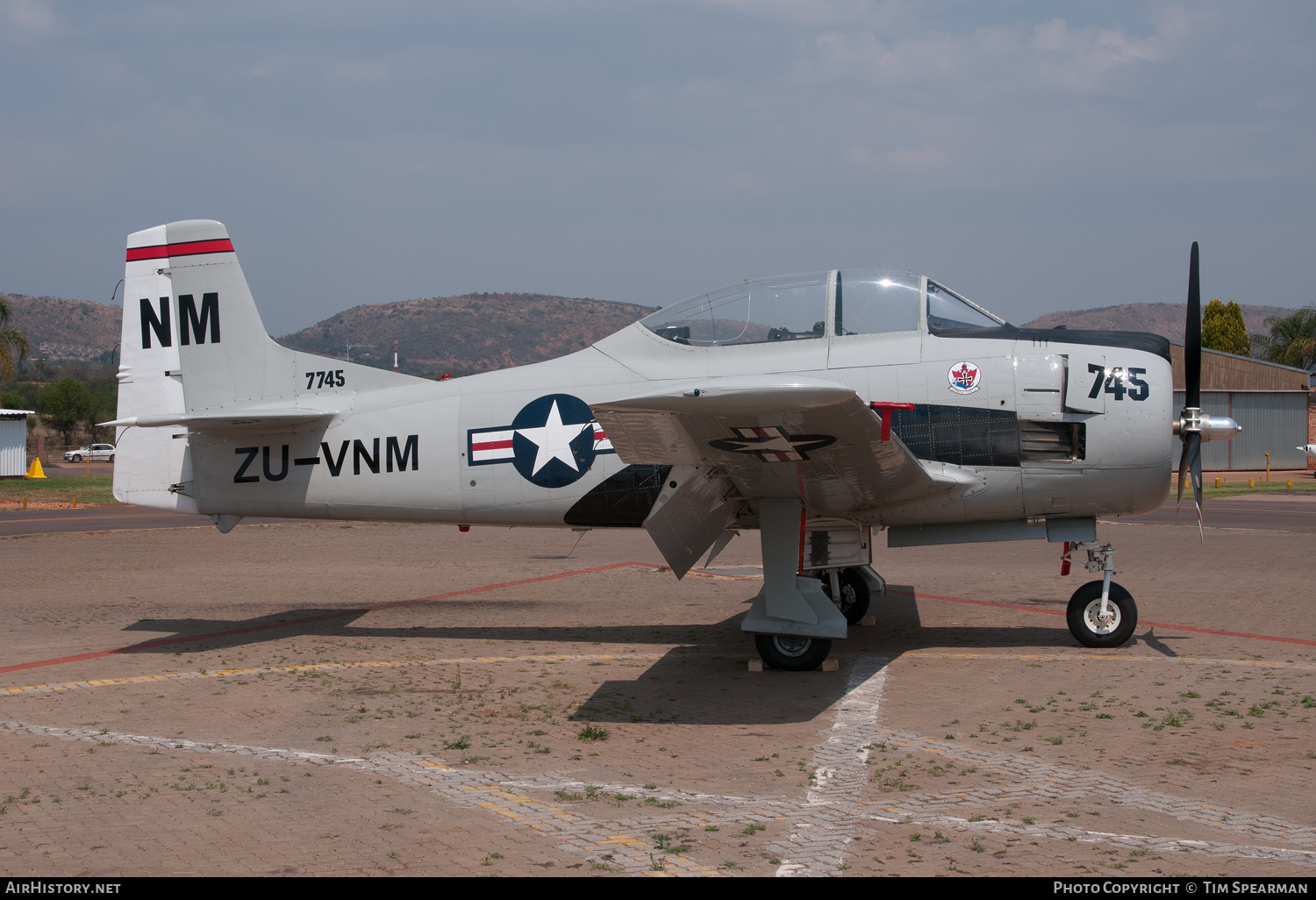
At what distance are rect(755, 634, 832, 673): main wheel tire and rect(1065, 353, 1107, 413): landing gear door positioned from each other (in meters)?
2.96

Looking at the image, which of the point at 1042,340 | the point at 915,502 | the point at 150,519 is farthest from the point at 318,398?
the point at 150,519

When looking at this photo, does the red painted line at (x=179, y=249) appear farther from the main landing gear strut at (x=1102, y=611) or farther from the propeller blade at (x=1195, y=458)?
the propeller blade at (x=1195, y=458)

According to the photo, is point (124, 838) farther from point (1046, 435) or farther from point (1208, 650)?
point (1208, 650)

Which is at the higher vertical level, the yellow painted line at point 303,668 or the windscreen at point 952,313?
the windscreen at point 952,313

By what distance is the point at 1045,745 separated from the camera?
610 centimetres

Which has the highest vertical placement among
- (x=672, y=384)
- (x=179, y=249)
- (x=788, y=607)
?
(x=179, y=249)

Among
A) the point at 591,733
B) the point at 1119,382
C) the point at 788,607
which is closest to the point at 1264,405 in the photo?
the point at 1119,382

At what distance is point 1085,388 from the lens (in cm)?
851

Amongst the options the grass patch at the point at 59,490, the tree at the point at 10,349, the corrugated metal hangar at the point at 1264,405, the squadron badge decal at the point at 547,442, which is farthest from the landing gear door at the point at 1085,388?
the tree at the point at 10,349

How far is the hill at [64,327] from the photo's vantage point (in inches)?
6969

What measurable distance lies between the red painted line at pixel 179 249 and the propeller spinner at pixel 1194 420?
9.69 metres

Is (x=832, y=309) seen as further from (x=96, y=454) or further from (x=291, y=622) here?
(x=96, y=454)

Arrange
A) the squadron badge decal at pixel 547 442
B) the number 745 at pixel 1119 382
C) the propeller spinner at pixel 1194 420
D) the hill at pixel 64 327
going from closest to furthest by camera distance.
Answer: the number 745 at pixel 1119 382 < the propeller spinner at pixel 1194 420 < the squadron badge decal at pixel 547 442 < the hill at pixel 64 327

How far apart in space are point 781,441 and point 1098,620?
4.01m
